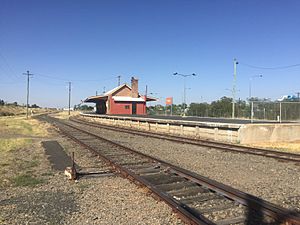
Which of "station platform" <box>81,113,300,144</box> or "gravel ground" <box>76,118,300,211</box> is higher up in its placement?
"station platform" <box>81,113,300,144</box>

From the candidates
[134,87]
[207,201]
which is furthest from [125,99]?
[207,201]

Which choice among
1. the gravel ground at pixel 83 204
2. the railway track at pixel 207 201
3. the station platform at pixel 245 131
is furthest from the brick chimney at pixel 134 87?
the gravel ground at pixel 83 204

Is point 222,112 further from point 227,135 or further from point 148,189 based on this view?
point 148,189

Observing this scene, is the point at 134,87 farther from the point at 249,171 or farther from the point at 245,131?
the point at 249,171

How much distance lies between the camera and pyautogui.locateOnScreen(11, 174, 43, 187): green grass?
8320 mm

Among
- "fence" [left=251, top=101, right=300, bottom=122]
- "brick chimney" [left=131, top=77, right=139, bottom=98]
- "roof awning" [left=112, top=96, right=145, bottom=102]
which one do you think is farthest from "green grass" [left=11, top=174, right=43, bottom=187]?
"brick chimney" [left=131, top=77, right=139, bottom=98]

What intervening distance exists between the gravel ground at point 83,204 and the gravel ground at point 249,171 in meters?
2.56

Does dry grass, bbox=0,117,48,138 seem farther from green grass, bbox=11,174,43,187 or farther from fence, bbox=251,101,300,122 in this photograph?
fence, bbox=251,101,300,122

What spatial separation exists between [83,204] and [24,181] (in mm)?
2950

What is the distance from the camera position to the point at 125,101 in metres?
73.4

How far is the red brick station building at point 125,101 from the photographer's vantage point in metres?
72.7

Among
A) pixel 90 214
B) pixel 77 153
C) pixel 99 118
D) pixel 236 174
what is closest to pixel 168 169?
pixel 236 174

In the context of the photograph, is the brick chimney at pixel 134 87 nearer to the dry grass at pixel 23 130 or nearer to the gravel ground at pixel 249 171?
the dry grass at pixel 23 130

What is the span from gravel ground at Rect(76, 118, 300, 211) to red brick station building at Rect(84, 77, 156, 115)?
58.2 m
